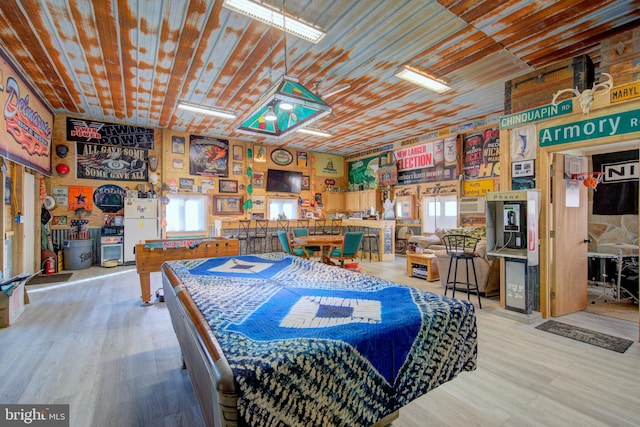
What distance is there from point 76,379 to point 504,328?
4.42 meters

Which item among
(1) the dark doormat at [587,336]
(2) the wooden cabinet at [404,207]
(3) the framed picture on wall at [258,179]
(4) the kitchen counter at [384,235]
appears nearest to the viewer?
(1) the dark doormat at [587,336]

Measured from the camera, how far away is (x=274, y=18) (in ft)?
11.0

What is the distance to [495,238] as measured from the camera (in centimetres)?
466

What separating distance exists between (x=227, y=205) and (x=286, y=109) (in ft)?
21.4

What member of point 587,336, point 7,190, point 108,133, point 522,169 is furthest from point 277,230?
point 587,336

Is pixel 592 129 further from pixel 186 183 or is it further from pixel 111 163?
pixel 111 163

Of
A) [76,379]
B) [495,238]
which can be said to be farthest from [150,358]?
[495,238]

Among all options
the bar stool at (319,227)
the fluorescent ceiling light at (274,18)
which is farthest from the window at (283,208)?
the fluorescent ceiling light at (274,18)

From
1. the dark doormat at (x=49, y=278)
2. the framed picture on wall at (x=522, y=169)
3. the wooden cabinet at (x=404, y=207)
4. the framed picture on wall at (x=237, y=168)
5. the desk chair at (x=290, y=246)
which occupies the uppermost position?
the framed picture on wall at (x=237, y=168)

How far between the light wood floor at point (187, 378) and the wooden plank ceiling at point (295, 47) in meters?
2.77

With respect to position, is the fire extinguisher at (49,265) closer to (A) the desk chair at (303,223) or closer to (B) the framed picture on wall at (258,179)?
(B) the framed picture on wall at (258,179)

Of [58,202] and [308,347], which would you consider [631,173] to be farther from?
[58,202]

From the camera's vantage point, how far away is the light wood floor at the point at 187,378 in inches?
80.1

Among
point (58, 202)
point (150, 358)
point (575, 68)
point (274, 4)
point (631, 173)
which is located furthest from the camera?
point (58, 202)
